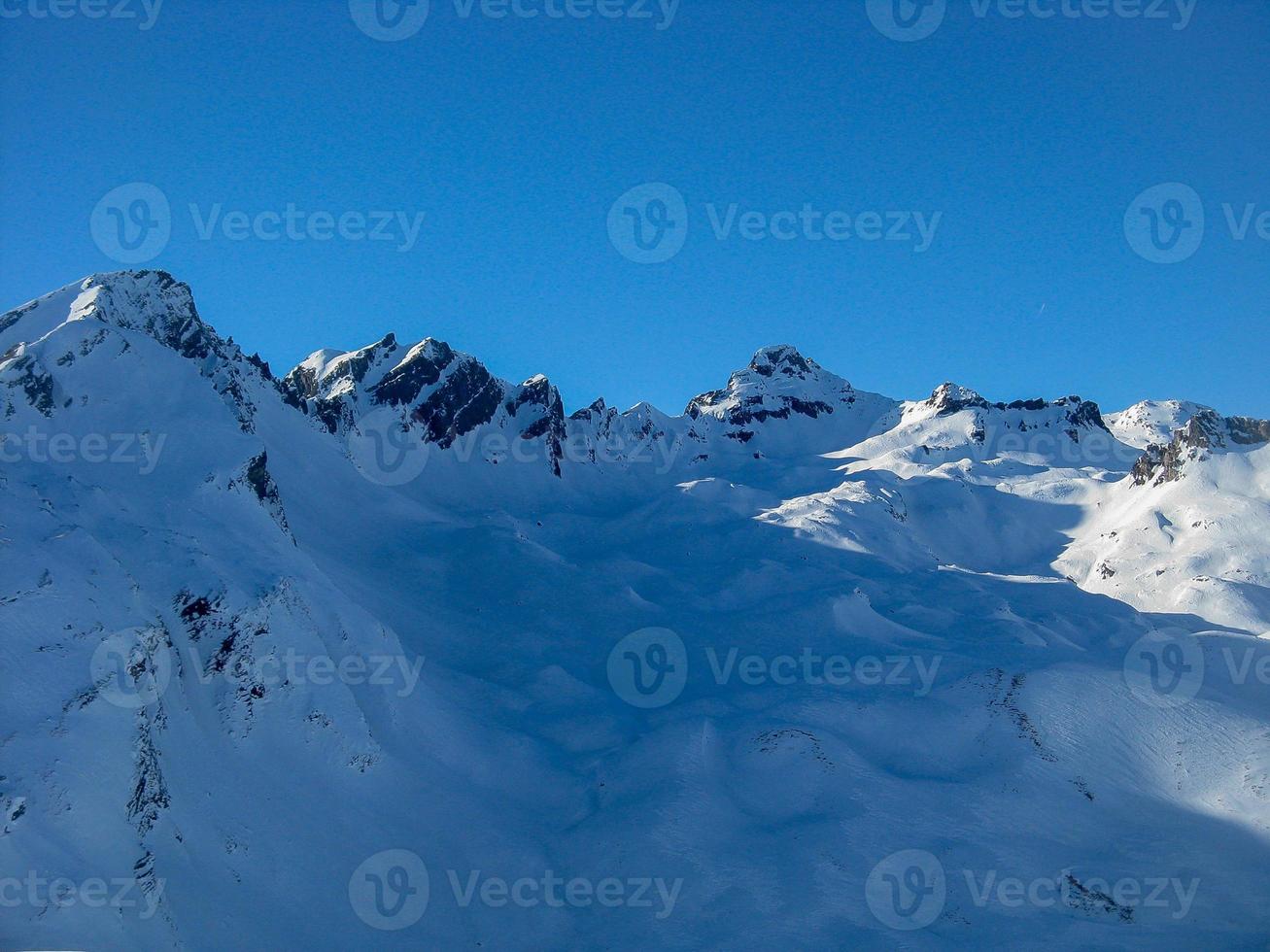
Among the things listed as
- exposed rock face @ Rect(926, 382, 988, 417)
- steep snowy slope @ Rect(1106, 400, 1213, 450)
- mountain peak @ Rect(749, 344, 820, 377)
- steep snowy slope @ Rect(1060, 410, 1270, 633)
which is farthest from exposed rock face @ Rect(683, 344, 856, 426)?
steep snowy slope @ Rect(1060, 410, 1270, 633)

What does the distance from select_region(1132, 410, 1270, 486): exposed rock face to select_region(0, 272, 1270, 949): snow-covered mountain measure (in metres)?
37.2

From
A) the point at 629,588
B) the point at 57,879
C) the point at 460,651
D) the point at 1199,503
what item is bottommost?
the point at 57,879

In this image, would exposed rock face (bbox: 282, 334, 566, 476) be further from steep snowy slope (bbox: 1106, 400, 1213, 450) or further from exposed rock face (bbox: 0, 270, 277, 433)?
steep snowy slope (bbox: 1106, 400, 1213, 450)

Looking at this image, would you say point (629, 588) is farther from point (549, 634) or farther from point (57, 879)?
point (57, 879)

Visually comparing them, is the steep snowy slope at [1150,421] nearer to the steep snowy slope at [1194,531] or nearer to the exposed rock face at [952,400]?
the exposed rock face at [952,400]

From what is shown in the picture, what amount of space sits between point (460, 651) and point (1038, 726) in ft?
114

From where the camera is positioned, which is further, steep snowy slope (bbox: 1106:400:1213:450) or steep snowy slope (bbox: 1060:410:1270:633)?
steep snowy slope (bbox: 1106:400:1213:450)

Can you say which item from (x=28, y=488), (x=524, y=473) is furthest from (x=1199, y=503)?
(x=28, y=488)

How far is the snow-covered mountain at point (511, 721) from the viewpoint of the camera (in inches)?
1020

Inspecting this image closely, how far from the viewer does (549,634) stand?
187 feet

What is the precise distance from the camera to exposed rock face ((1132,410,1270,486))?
111062 millimetres

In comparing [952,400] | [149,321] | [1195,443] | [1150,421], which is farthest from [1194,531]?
A: [149,321]

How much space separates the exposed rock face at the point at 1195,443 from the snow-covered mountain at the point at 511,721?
37208 millimetres

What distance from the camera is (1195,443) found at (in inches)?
Answer: 4414
